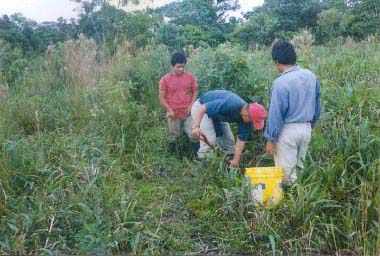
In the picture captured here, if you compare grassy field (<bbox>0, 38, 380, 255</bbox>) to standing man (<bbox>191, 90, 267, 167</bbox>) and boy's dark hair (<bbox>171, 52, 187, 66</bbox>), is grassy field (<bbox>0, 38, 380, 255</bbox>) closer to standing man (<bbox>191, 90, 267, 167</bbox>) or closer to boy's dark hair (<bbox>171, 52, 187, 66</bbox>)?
standing man (<bbox>191, 90, 267, 167</bbox>)

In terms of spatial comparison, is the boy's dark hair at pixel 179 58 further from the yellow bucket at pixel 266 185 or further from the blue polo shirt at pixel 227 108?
the yellow bucket at pixel 266 185

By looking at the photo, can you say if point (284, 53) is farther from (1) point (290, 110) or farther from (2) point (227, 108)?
(2) point (227, 108)

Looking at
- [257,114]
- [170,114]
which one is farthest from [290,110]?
[170,114]

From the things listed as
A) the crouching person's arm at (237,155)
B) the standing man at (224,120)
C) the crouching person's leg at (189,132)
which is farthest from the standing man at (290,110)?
the crouching person's leg at (189,132)

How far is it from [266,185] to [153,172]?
157cm

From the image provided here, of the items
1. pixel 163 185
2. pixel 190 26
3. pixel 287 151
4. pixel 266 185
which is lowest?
pixel 163 185

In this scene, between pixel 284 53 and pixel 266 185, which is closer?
pixel 266 185

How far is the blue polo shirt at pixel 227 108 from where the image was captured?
4676 mm

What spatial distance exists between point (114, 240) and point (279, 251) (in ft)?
4.11

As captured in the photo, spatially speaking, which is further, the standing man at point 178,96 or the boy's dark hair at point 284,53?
the standing man at point 178,96

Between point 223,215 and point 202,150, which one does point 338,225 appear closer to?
point 223,215

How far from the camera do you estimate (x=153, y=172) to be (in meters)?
5.07

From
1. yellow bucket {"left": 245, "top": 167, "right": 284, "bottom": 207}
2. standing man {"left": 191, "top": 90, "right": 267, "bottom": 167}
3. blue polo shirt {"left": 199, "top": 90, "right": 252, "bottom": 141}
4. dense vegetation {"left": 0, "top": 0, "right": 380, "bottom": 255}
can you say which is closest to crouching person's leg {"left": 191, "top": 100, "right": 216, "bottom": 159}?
standing man {"left": 191, "top": 90, "right": 267, "bottom": 167}

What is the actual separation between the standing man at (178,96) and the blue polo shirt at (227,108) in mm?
879
